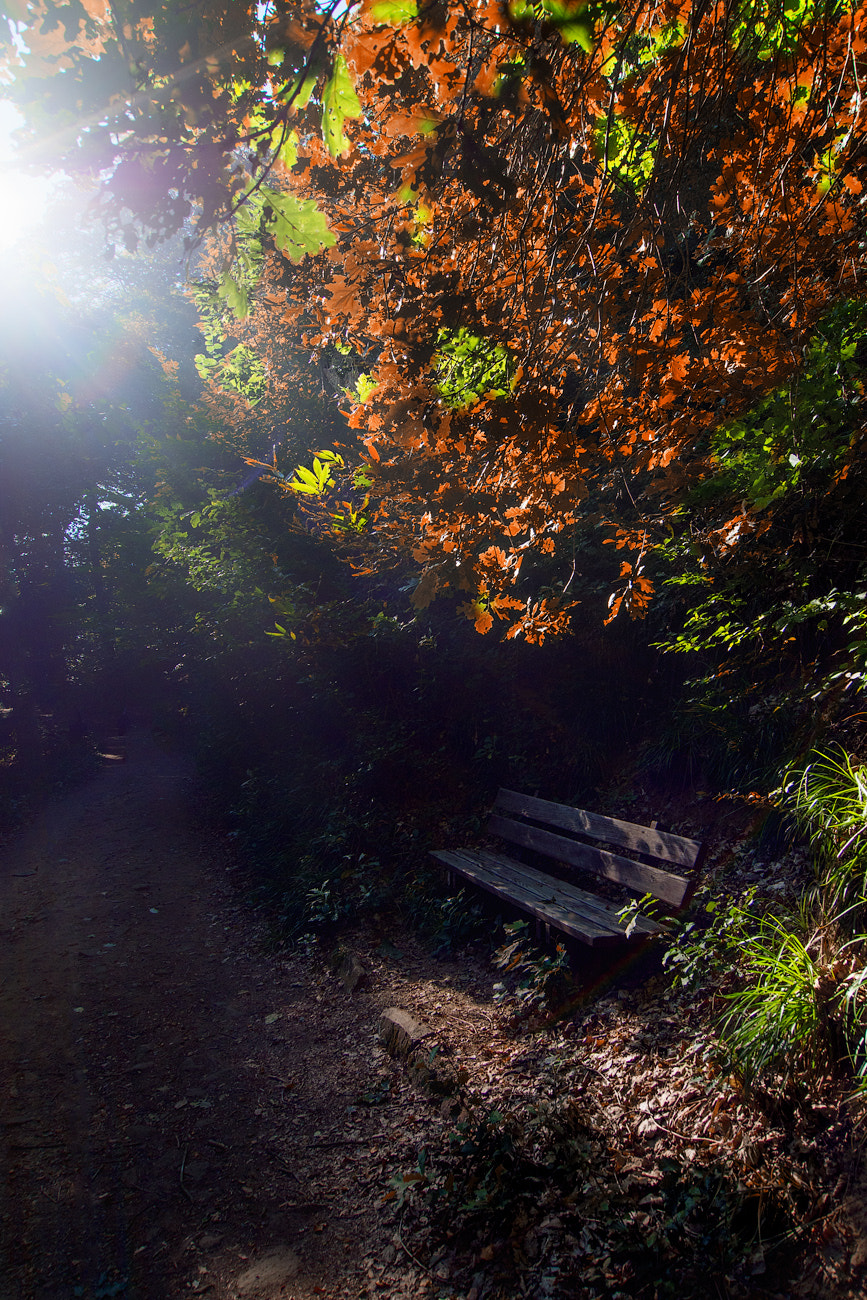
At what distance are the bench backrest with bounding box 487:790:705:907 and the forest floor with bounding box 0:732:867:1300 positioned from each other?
40cm

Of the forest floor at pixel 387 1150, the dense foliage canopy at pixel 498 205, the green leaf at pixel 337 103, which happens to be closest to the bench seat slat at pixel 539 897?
the forest floor at pixel 387 1150

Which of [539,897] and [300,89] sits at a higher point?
[300,89]

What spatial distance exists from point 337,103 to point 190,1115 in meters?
3.98

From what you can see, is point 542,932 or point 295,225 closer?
point 295,225

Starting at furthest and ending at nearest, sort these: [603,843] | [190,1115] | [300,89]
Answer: [603,843] < [190,1115] < [300,89]

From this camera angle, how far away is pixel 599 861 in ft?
12.0

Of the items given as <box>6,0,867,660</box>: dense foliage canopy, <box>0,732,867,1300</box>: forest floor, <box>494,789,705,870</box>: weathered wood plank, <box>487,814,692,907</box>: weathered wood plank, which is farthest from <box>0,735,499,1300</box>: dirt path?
<box>6,0,867,660</box>: dense foliage canopy

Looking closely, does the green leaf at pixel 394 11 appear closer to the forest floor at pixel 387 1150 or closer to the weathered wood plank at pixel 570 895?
the forest floor at pixel 387 1150

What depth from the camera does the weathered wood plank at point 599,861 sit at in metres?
3.07

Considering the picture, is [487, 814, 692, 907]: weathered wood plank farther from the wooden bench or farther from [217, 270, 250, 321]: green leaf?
[217, 270, 250, 321]: green leaf

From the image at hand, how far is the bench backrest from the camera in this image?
3137mm

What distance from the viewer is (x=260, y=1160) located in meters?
2.47

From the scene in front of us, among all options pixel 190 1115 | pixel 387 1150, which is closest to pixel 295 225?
pixel 387 1150

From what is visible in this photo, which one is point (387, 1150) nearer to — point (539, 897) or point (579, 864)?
point (539, 897)
